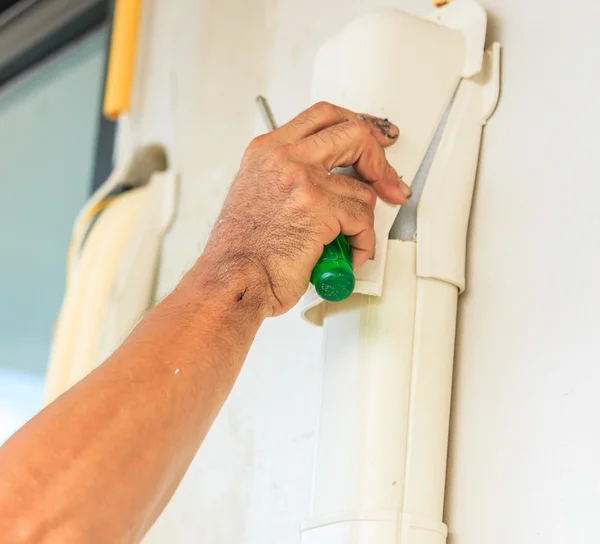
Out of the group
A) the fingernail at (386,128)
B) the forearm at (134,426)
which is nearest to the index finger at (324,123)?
the fingernail at (386,128)

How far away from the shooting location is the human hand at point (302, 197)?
0.48 meters

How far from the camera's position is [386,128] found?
52 centimetres

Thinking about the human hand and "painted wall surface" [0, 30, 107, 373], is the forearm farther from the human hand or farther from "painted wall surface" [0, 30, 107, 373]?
"painted wall surface" [0, 30, 107, 373]

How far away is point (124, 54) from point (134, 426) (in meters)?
0.83

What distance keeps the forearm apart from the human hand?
2cm

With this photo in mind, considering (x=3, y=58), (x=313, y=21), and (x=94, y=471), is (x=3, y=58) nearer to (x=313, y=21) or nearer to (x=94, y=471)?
(x=313, y=21)

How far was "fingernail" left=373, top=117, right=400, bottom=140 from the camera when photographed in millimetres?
522

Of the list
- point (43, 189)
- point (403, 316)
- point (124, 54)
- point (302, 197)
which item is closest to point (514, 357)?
point (403, 316)

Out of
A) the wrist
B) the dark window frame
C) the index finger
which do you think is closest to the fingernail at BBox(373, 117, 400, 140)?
the index finger

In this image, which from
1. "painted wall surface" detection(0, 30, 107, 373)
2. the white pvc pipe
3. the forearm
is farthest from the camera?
"painted wall surface" detection(0, 30, 107, 373)

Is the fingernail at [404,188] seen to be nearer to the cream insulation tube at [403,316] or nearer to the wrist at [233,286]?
the cream insulation tube at [403,316]

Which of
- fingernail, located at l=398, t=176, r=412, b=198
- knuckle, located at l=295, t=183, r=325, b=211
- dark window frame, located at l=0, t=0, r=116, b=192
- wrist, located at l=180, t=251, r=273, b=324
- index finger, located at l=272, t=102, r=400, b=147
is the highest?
dark window frame, located at l=0, t=0, r=116, b=192

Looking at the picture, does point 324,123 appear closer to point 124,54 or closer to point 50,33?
point 124,54

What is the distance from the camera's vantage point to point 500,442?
0.48 m
